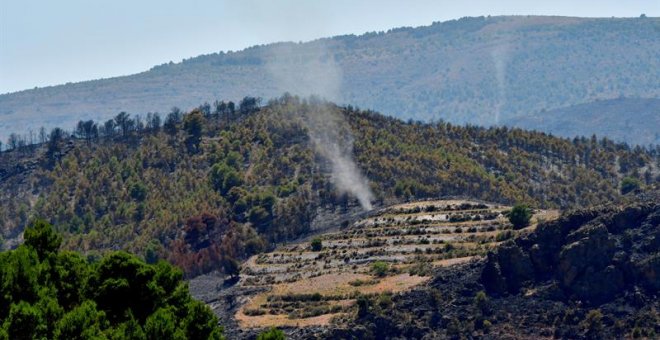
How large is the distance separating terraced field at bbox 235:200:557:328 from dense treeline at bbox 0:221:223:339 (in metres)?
40.4

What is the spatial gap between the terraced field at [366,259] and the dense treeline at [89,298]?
4041 cm

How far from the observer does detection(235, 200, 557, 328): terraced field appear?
139500mm

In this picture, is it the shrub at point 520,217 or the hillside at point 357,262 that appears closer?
the hillside at point 357,262

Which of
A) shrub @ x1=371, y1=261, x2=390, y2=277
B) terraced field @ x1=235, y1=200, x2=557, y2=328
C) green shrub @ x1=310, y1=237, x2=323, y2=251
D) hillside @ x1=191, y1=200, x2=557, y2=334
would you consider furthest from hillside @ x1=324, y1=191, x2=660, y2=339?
green shrub @ x1=310, y1=237, x2=323, y2=251

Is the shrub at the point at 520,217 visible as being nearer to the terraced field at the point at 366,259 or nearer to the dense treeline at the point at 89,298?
the terraced field at the point at 366,259

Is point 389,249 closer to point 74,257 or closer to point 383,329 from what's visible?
point 383,329

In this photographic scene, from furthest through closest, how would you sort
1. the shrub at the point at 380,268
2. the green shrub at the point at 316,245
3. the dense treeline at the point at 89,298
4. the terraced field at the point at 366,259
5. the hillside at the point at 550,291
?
the green shrub at the point at 316,245 < the shrub at the point at 380,268 < the terraced field at the point at 366,259 < the hillside at the point at 550,291 < the dense treeline at the point at 89,298

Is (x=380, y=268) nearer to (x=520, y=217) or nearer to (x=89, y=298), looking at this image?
(x=520, y=217)

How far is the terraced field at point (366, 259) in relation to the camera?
140 meters

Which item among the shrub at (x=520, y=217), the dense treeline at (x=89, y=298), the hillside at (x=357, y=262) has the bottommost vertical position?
the hillside at (x=357, y=262)

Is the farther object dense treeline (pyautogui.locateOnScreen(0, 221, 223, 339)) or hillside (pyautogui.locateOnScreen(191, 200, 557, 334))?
hillside (pyautogui.locateOnScreen(191, 200, 557, 334))

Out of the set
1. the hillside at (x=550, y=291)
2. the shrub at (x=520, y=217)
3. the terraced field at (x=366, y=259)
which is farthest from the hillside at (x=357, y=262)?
the hillside at (x=550, y=291)

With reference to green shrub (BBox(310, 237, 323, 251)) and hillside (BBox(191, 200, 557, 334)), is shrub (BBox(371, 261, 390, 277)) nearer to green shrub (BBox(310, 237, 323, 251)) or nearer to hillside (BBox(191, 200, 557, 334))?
hillside (BBox(191, 200, 557, 334))

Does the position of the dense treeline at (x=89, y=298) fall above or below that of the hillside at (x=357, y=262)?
above
